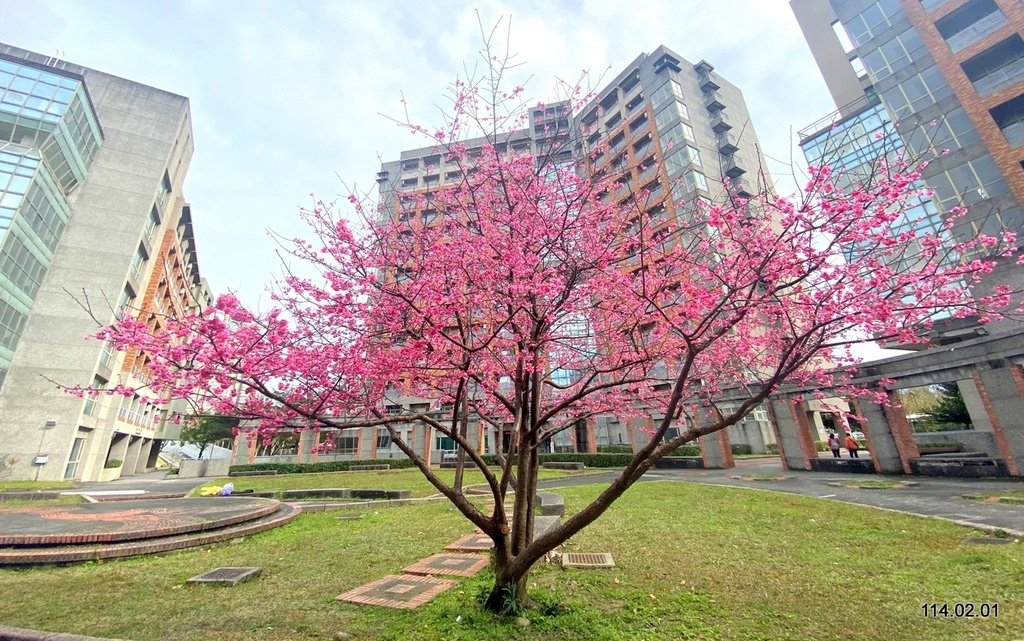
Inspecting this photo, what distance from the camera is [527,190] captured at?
20.7 ft

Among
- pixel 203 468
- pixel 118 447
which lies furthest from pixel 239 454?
pixel 118 447

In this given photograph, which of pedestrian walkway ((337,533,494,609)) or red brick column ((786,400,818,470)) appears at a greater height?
red brick column ((786,400,818,470))

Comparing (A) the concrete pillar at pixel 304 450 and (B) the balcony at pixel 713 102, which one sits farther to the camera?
(B) the balcony at pixel 713 102

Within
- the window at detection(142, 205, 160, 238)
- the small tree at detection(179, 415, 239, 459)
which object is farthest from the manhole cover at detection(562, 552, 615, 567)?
the small tree at detection(179, 415, 239, 459)

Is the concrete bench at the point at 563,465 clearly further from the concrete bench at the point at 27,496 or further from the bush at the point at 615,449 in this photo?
the concrete bench at the point at 27,496

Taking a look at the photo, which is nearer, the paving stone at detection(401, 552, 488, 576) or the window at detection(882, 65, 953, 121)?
the paving stone at detection(401, 552, 488, 576)

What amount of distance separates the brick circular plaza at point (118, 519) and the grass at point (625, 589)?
91cm

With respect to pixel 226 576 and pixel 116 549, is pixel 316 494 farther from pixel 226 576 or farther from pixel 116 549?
pixel 226 576

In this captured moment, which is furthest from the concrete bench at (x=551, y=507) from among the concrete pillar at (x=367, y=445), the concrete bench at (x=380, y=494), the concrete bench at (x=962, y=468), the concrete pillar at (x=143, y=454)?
the concrete pillar at (x=143, y=454)

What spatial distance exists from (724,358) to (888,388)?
15.2m

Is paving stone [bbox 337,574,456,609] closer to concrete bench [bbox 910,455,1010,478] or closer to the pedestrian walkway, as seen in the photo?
the pedestrian walkway

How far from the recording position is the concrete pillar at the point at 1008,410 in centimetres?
1375

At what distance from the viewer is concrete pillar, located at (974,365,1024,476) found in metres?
13.8

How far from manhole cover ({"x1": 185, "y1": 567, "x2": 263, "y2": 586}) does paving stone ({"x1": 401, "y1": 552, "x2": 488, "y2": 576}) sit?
2300mm
